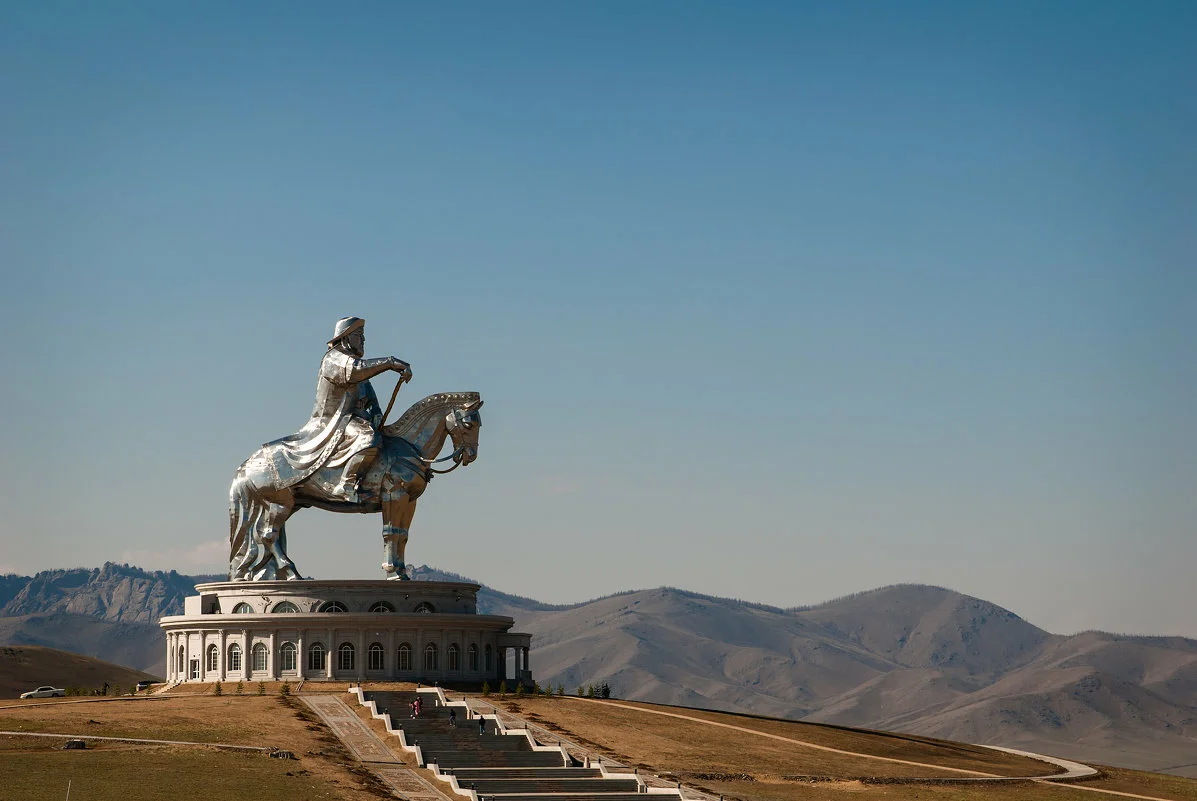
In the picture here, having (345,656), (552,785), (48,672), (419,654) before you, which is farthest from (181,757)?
(48,672)

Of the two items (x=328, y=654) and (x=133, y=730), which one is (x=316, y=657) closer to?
(x=328, y=654)

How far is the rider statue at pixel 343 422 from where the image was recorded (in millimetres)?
79812

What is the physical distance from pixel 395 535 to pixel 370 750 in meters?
19.6

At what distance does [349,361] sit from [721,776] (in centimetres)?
2869

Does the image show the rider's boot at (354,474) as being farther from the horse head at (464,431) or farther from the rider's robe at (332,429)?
the horse head at (464,431)

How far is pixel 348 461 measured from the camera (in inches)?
3142

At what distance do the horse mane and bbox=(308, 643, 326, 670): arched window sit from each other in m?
10.5

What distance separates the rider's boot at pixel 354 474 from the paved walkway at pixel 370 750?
10588 millimetres

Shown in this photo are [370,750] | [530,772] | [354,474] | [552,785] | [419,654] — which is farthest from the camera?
[354,474]

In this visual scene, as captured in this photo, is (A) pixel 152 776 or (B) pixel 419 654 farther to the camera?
(B) pixel 419 654

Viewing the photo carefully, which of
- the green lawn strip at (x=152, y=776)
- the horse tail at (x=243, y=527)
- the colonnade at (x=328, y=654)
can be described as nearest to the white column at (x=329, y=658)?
the colonnade at (x=328, y=654)

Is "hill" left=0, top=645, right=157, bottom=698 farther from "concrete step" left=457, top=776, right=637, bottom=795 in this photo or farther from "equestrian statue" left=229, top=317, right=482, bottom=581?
"concrete step" left=457, top=776, right=637, bottom=795

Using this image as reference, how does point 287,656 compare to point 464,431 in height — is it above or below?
below

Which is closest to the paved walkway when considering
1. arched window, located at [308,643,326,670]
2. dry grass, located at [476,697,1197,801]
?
arched window, located at [308,643,326,670]
